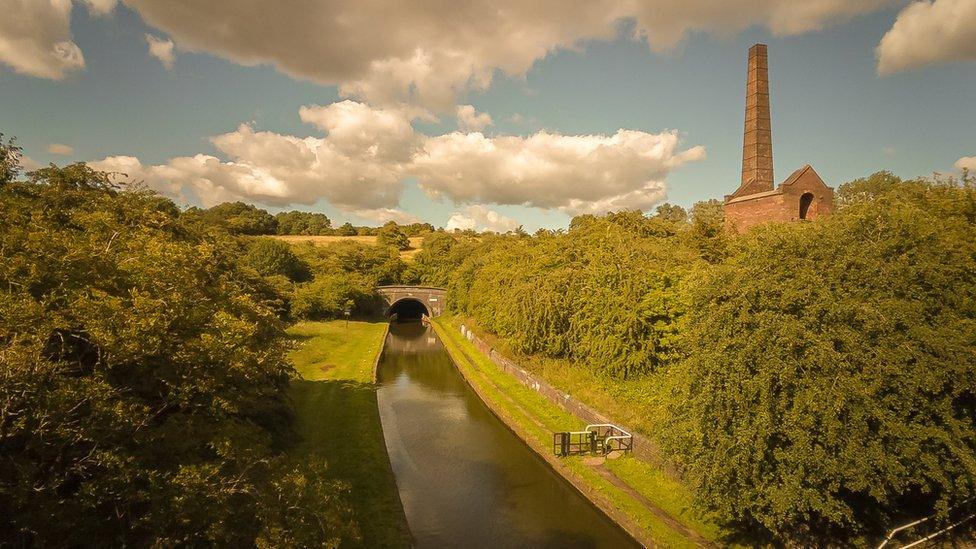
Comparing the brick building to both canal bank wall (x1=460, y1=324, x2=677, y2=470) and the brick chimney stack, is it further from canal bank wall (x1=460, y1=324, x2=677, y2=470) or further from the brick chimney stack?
canal bank wall (x1=460, y1=324, x2=677, y2=470)

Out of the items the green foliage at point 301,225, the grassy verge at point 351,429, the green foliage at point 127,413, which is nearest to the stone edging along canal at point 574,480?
the grassy verge at point 351,429

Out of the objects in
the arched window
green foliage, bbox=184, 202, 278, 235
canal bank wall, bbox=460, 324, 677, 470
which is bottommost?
canal bank wall, bbox=460, 324, 677, 470

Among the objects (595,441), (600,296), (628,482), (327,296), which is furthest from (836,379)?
(327,296)

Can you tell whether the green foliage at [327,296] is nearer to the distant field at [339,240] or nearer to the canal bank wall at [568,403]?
the canal bank wall at [568,403]

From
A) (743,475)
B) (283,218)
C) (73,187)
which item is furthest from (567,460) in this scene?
(283,218)

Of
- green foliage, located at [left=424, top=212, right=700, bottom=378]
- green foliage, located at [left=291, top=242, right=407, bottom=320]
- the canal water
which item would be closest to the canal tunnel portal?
green foliage, located at [left=291, top=242, right=407, bottom=320]

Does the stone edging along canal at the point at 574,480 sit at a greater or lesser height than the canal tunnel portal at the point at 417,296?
lesser

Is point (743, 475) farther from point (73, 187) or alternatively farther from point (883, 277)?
point (73, 187)
